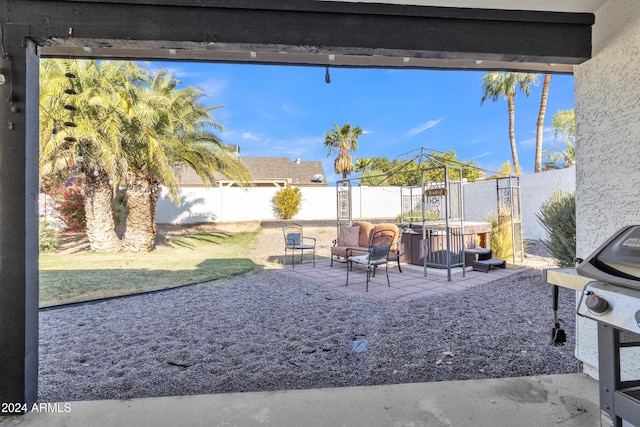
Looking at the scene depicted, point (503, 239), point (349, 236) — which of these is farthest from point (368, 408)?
point (503, 239)

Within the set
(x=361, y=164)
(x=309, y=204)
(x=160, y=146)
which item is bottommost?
(x=309, y=204)

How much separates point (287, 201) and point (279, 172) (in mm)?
7529

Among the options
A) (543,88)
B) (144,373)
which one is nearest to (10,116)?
(144,373)

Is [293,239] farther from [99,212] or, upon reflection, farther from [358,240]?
[99,212]

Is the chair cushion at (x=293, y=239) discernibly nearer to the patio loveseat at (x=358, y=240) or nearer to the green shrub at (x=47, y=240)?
the patio loveseat at (x=358, y=240)

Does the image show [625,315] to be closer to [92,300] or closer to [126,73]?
[92,300]

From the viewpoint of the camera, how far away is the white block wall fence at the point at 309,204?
38.4 ft

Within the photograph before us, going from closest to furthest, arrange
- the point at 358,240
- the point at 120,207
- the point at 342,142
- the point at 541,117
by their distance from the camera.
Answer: the point at 358,240, the point at 120,207, the point at 541,117, the point at 342,142

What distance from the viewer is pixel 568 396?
6.86 feet

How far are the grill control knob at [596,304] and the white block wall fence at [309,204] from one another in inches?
420

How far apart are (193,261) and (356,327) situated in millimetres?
5954

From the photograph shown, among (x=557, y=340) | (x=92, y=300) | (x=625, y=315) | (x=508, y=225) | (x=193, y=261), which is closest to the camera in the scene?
(x=625, y=315)

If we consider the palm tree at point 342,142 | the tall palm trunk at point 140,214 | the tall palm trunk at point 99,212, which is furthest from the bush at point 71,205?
the palm tree at point 342,142

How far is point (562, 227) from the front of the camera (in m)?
5.37
